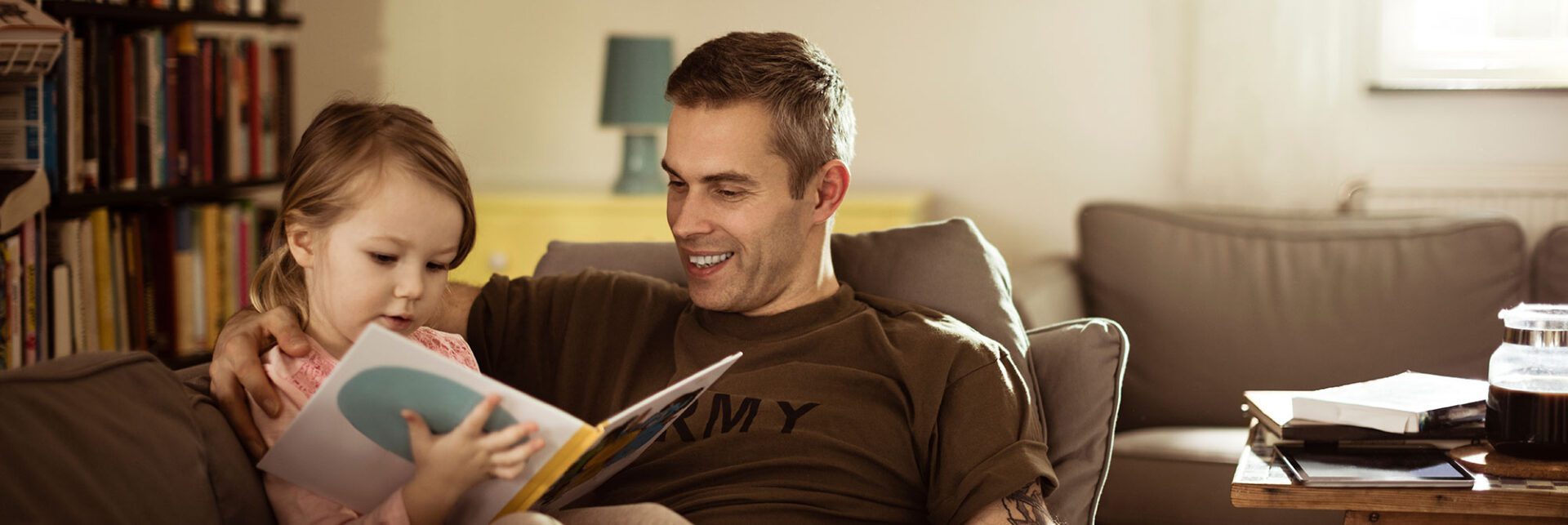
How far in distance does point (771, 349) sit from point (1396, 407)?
0.75 m

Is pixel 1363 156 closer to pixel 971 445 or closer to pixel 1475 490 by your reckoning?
pixel 1475 490

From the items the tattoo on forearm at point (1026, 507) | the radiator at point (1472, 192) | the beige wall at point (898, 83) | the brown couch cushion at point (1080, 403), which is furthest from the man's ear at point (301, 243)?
the radiator at point (1472, 192)

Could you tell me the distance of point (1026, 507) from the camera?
1403 mm

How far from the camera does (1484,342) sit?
8.70 ft

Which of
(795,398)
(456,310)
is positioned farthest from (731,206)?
(456,310)

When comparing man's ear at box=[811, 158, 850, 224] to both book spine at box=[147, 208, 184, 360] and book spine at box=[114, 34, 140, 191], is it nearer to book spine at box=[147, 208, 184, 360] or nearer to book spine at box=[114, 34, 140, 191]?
book spine at box=[114, 34, 140, 191]

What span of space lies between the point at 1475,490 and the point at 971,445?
57 cm

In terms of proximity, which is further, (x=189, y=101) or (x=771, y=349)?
(x=189, y=101)

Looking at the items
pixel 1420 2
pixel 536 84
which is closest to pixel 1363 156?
pixel 1420 2

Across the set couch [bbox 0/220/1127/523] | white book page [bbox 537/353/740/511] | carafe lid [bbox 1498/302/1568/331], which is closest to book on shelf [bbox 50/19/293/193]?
couch [bbox 0/220/1127/523]

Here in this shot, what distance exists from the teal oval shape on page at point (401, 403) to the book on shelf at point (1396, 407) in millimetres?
1023

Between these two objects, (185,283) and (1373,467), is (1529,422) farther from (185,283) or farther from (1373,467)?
(185,283)

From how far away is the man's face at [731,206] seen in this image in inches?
63.4

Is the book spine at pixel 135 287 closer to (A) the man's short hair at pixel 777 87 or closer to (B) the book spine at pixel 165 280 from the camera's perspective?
(B) the book spine at pixel 165 280
